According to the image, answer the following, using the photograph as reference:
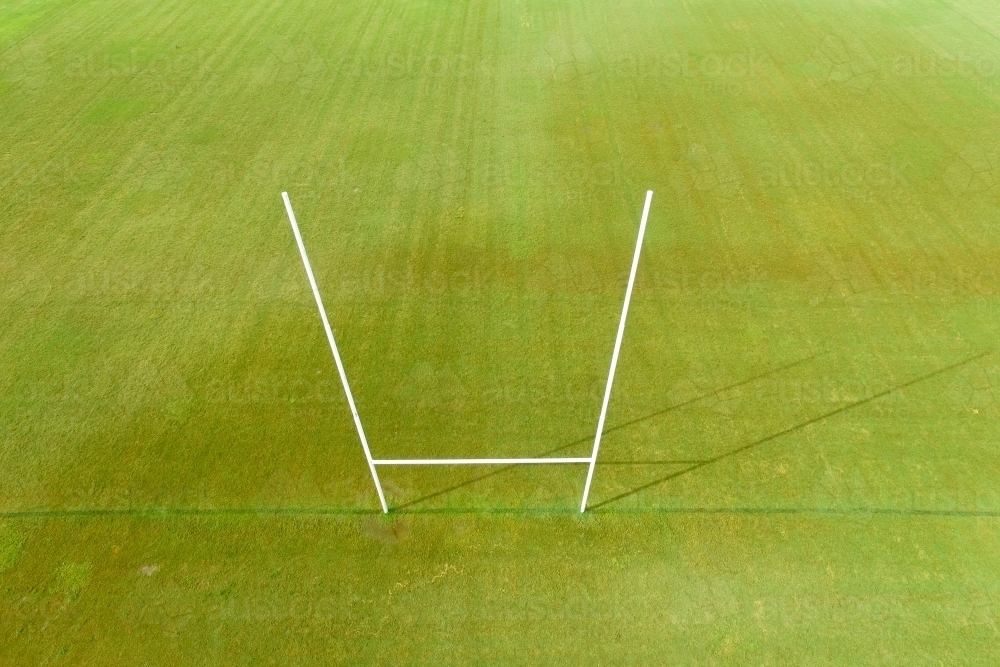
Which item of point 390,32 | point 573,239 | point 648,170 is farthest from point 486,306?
point 390,32

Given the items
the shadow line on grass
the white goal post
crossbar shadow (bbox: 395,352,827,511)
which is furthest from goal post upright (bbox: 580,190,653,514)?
crossbar shadow (bbox: 395,352,827,511)

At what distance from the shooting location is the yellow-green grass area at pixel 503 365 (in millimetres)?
6703

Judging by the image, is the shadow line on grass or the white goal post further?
the shadow line on grass

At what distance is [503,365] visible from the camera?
9.27 m

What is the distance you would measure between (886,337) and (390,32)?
17916 mm

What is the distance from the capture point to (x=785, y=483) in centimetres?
774

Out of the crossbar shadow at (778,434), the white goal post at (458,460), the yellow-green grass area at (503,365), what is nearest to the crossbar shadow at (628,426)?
the yellow-green grass area at (503,365)

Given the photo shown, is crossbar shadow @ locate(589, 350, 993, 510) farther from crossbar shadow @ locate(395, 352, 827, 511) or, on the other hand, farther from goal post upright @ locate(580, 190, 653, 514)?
goal post upright @ locate(580, 190, 653, 514)

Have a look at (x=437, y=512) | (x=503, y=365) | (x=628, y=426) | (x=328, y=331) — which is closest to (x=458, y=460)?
(x=437, y=512)

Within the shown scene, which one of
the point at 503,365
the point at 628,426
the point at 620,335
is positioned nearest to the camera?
the point at 620,335

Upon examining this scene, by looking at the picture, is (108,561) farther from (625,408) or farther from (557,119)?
(557,119)

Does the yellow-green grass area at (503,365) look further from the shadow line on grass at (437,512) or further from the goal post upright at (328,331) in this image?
the goal post upright at (328,331)

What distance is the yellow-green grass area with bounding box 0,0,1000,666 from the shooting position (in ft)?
22.0

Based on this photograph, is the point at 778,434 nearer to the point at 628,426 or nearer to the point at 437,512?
the point at 628,426
